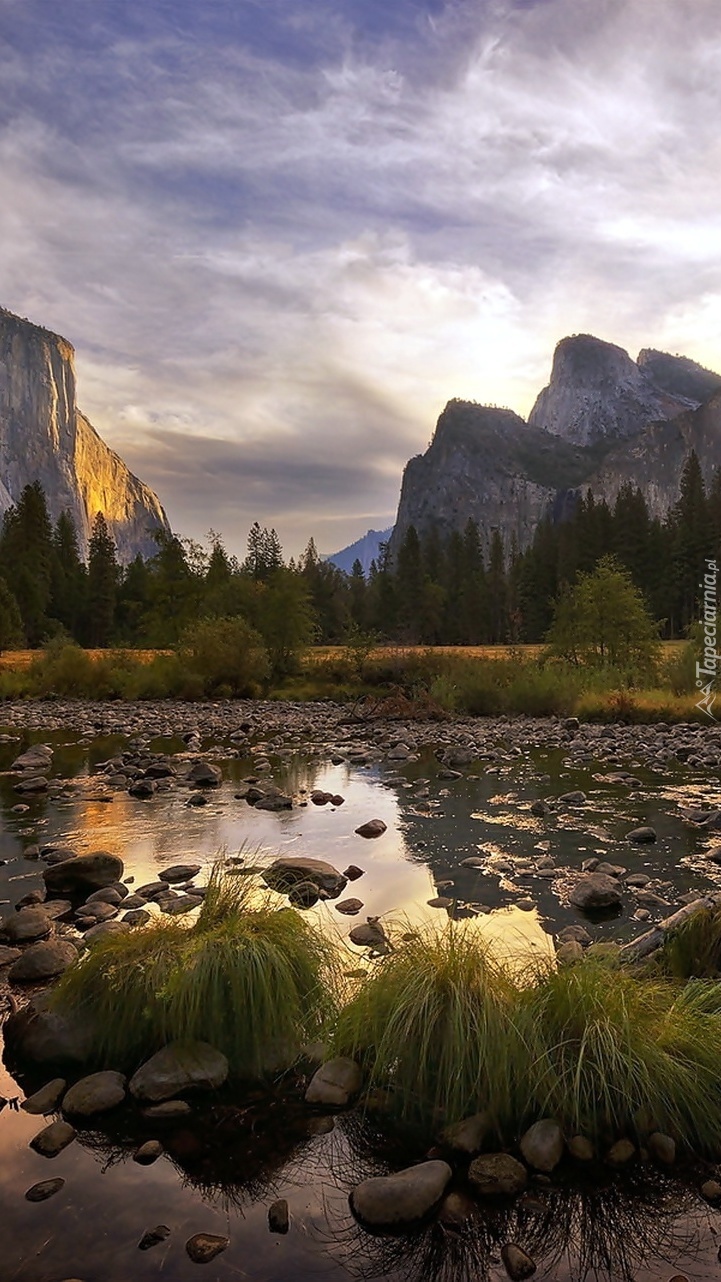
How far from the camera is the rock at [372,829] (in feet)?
39.1

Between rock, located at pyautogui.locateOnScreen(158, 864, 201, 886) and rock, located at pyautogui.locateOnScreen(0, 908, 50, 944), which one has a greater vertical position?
rock, located at pyautogui.locateOnScreen(0, 908, 50, 944)

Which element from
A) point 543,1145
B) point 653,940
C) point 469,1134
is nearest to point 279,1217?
point 469,1134

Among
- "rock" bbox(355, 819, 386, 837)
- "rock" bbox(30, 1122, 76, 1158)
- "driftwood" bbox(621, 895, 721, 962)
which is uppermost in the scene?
"driftwood" bbox(621, 895, 721, 962)

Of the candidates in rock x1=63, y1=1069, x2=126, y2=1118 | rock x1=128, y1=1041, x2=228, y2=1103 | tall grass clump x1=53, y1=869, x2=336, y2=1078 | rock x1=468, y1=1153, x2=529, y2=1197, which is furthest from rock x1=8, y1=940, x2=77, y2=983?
rock x1=468, y1=1153, x2=529, y2=1197

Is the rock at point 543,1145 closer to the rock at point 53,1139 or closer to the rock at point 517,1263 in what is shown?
the rock at point 517,1263

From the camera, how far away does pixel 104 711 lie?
32.1m

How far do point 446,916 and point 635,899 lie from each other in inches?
85.7

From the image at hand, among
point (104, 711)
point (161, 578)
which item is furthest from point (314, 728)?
point (161, 578)

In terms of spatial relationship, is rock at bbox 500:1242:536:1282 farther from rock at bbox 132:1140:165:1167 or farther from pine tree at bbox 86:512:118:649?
pine tree at bbox 86:512:118:649

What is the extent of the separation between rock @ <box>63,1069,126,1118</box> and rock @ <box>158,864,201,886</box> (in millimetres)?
4424

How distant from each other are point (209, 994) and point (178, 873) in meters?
4.63

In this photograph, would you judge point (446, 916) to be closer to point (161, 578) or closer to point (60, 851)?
point (60, 851)

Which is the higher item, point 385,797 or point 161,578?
point 161,578

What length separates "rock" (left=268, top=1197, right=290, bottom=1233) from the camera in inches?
149
